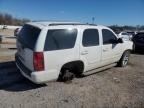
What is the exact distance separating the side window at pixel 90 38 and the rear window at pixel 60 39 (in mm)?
450

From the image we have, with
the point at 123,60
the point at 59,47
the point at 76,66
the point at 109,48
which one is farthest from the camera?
the point at 123,60

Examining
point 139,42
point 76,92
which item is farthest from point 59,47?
point 139,42

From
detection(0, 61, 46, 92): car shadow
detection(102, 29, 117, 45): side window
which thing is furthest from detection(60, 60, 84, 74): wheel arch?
detection(102, 29, 117, 45): side window

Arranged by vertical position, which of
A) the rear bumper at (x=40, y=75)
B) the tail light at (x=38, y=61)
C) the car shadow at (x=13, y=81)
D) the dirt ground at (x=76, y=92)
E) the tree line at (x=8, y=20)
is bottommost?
the dirt ground at (x=76, y=92)

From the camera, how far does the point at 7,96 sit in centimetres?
485

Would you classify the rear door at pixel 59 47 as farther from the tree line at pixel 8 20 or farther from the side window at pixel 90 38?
the tree line at pixel 8 20

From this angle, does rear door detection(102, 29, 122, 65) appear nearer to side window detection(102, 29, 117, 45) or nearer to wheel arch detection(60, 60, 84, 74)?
side window detection(102, 29, 117, 45)

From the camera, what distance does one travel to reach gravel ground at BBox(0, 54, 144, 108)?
15.2 feet

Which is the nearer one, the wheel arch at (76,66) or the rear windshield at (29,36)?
the rear windshield at (29,36)

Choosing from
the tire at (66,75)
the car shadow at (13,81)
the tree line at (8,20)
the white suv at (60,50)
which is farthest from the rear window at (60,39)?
the tree line at (8,20)

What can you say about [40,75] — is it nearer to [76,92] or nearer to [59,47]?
[59,47]

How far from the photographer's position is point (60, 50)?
5.16 m

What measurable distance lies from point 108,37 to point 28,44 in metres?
3.09

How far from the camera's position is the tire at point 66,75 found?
224 inches
